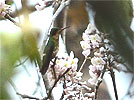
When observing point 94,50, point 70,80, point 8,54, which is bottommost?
point 70,80

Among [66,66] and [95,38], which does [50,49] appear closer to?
[66,66]

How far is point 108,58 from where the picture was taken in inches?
46.4

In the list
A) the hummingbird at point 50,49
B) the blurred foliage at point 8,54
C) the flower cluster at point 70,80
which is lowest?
the flower cluster at point 70,80

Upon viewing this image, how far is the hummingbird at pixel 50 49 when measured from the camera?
104 centimetres

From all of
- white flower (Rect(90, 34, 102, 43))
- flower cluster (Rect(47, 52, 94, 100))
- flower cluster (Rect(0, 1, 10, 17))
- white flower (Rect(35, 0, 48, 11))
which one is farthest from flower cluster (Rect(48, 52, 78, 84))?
white flower (Rect(35, 0, 48, 11))

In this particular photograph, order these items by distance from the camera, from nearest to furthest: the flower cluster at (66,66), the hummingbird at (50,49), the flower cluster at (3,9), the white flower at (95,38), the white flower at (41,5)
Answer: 1. the hummingbird at (50,49)
2. the flower cluster at (66,66)
3. the white flower at (95,38)
4. the flower cluster at (3,9)
5. the white flower at (41,5)

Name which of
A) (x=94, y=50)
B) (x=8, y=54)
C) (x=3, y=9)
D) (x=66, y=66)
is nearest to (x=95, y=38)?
(x=94, y=50)

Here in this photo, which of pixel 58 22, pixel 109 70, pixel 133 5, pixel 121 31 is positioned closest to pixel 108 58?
pixel 109 70

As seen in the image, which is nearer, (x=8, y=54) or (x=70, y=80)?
(x=8, y=54)

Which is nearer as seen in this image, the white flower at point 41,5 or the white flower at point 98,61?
the white flower at point 98,61

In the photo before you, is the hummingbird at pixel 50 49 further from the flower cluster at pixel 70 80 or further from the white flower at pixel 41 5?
the white flower at pixel 41 5

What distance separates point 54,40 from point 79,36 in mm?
951

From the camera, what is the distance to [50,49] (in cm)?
115

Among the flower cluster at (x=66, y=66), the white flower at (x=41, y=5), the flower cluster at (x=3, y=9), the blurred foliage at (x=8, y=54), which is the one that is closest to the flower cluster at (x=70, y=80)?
the flower cluster at (x=66, y=66)
